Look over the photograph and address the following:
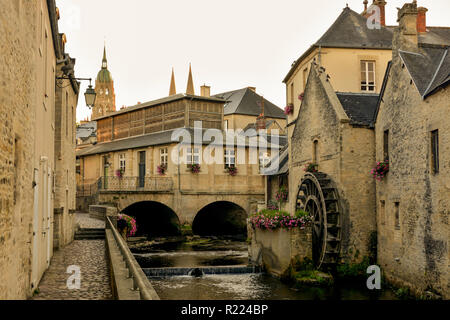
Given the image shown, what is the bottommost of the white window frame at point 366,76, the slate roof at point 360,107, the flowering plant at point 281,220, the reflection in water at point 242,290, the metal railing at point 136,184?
the reflection in water at point 242,290

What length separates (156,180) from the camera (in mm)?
29703

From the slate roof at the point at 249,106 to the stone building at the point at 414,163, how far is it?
33692mm

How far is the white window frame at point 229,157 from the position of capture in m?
31.1

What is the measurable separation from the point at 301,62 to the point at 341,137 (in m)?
7.78

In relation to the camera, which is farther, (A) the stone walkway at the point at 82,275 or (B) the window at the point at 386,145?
(B) the window at the point at 386,145

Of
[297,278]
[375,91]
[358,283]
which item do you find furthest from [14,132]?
[375,91]

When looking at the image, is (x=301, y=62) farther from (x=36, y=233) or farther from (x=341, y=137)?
(x=36, y=233)

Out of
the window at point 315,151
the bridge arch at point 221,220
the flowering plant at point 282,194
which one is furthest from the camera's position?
the bridge arch at point 221,220

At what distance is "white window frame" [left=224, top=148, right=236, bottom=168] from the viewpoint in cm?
3111

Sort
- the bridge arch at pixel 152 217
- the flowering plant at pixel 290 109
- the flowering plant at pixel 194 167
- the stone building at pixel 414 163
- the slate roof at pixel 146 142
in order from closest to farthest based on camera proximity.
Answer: the stone building at pixel 414 163, the flowering plant at pixel 290 109, the flowering plant at pixel 194 167, the slate roof at pixel 146 142, the bridge arch at pixel 152 217

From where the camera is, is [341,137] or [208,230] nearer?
[341,137]

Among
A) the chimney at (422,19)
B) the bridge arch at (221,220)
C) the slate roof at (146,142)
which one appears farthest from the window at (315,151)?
the bridge arch at (221,220)

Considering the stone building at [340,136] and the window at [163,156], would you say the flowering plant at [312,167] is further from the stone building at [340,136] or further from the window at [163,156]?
the window at [163,156]

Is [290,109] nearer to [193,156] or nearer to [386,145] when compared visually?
[386,145]
